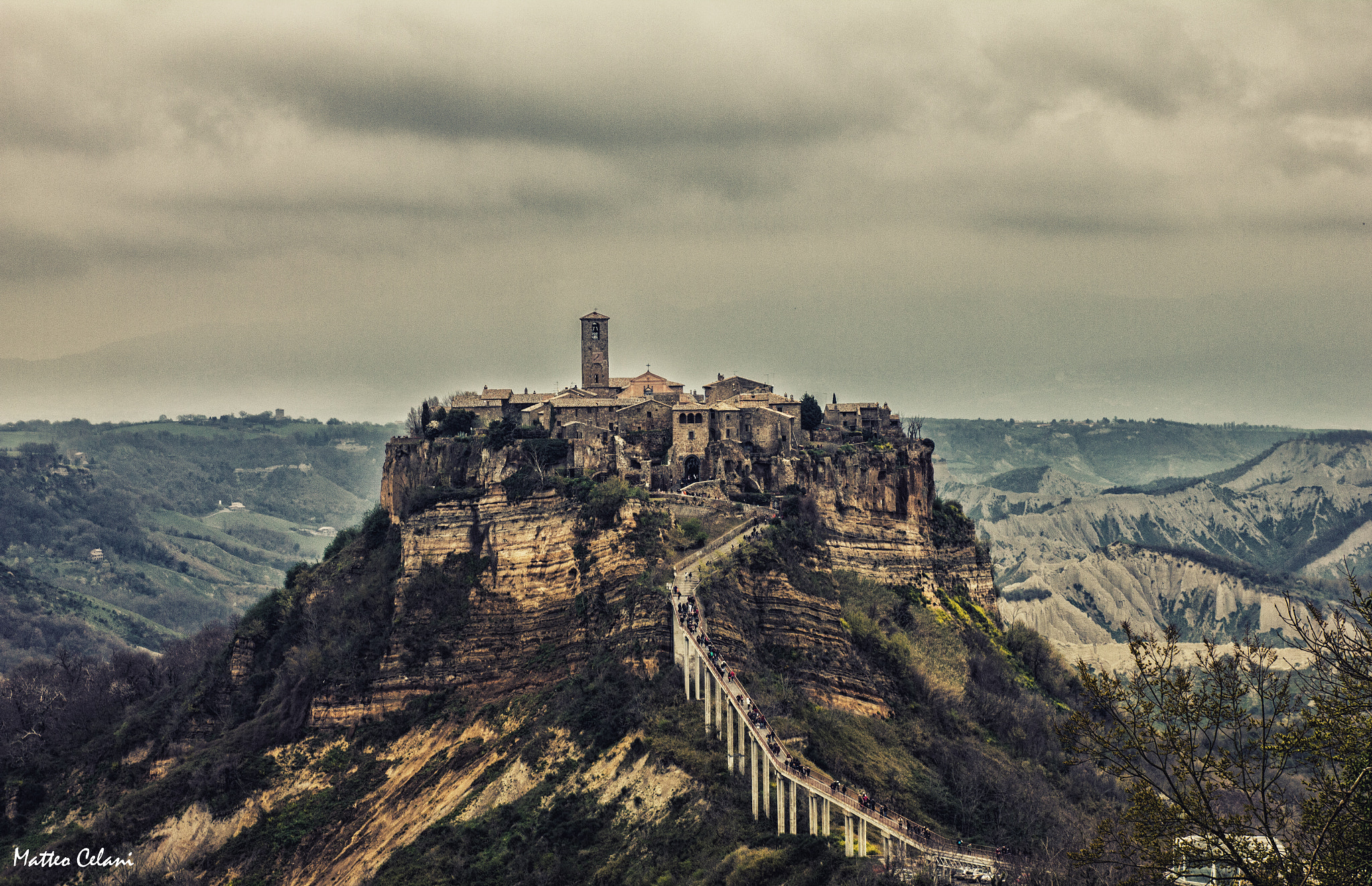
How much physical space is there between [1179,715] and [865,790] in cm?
2997

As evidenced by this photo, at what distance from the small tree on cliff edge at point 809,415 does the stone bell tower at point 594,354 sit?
15.2m

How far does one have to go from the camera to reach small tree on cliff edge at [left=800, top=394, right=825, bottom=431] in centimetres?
9112

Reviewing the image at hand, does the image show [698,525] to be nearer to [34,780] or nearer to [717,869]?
[717,869]

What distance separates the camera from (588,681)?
64.1 meters

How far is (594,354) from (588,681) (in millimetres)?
35432

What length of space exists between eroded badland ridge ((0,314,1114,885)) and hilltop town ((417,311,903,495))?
258 millimetres

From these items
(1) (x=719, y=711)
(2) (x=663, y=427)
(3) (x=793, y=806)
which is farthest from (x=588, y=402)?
(3) (x=793, y=806)

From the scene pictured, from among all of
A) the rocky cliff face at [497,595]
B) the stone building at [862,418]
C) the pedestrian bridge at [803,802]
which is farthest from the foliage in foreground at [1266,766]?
the stone building at [862,418]

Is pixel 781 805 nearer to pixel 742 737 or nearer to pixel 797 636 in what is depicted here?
pixel 742 737

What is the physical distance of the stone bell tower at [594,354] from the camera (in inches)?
3681

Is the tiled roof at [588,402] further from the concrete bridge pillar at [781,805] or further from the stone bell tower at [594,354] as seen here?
the concrete bridge pillar at [781,805]

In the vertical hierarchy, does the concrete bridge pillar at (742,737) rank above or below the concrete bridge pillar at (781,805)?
above

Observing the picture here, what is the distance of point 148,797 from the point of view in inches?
2849

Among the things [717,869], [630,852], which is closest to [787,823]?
[717,869]
